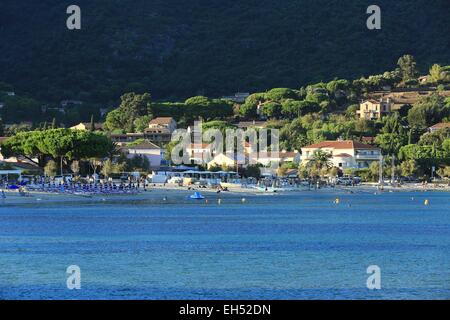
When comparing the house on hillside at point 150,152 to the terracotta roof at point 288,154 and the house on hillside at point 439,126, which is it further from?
the house on hillside at point 439,126

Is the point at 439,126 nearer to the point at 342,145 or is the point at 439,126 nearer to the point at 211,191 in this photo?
the point at 342,145

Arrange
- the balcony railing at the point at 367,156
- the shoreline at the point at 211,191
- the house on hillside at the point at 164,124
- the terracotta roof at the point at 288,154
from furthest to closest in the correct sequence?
the house on hillside at the point at 164,124
the terracotta roof at the point at 288,154
the balcony railing at the point at 367,156
the shoreline at the point at 211,191

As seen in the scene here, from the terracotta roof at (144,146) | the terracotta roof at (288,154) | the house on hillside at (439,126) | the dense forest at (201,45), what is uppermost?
the dense forest at (201,45)

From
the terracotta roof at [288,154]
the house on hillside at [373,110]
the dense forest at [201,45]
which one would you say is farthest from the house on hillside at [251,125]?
the dense forest at [201,45]

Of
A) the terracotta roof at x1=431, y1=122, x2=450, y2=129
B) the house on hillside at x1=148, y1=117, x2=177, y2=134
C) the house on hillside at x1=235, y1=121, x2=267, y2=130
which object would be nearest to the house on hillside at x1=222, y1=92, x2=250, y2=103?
the house on hillside at x1=235, y1=121, x2=267, y2=130

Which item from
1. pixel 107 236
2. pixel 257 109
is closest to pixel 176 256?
pixel 107 236

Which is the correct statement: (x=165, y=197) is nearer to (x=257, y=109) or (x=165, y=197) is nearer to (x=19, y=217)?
(x=19, y=217)

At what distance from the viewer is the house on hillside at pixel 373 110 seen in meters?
119

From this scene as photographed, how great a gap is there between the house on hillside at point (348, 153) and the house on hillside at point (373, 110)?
15.0m

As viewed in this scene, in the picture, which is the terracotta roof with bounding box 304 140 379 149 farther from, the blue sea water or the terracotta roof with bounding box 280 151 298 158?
the blue sea water

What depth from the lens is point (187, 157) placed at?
349 feet

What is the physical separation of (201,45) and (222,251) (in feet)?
479

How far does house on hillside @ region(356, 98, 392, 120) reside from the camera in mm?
118750

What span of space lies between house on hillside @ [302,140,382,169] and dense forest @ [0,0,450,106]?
173ft
